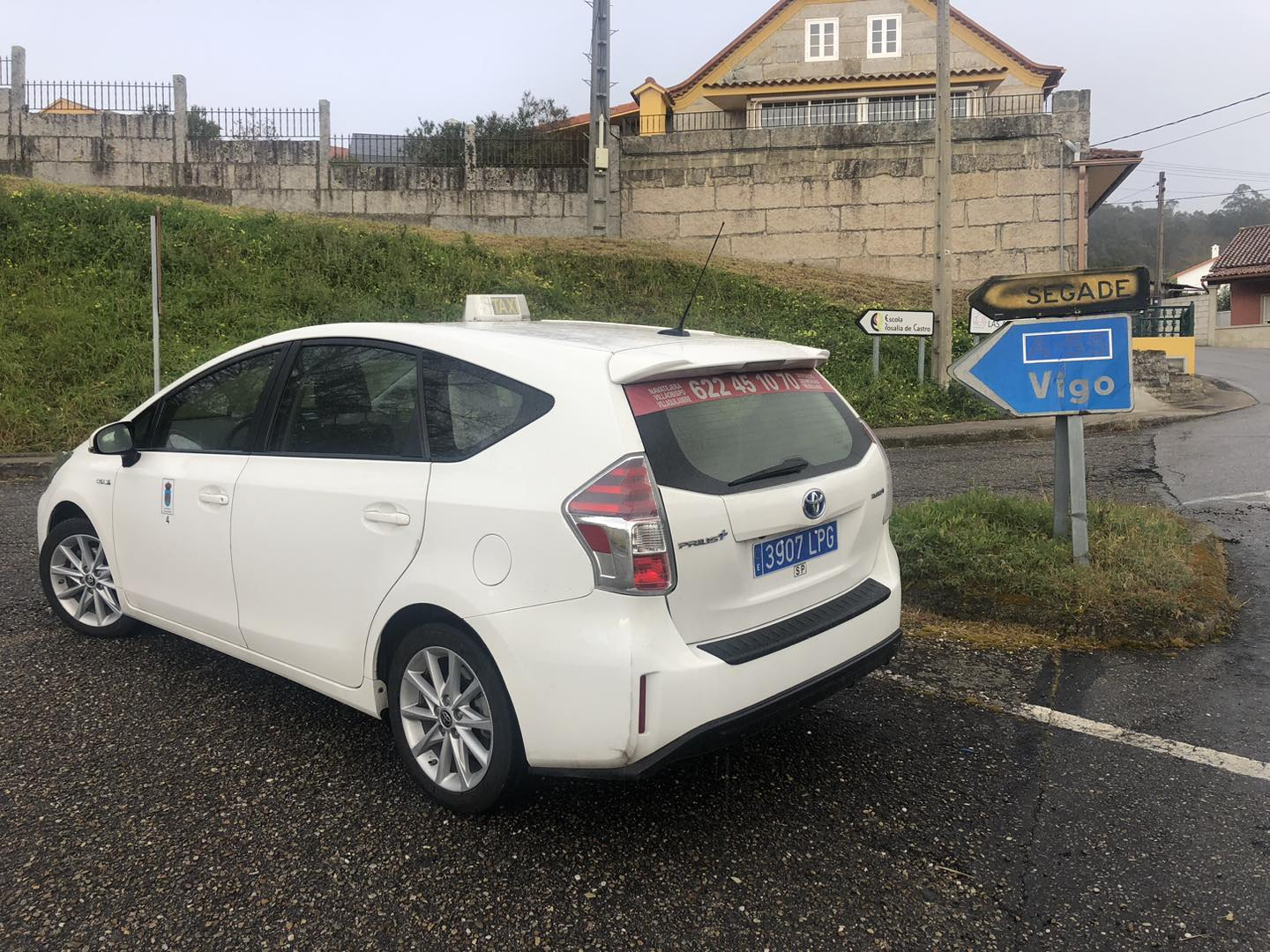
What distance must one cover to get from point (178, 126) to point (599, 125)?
872 cm

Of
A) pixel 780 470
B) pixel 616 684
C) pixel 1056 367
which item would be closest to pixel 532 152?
pixel 1056 367

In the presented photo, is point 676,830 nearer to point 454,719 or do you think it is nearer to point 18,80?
point 454,719

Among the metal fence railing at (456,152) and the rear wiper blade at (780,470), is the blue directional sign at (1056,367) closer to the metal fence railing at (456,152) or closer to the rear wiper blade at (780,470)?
the rear wiper blade at (780,470)

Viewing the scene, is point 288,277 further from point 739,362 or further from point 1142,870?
point 1142,870

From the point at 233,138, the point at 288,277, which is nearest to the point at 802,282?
the point at 288,277

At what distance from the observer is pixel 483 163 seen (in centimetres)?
2062

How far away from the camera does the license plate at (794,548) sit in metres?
2.86

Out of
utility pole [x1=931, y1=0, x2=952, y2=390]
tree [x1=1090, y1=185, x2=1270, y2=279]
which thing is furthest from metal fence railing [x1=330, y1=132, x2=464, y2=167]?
tree [x1=1090, y1=185, x2=1270, y2=279]

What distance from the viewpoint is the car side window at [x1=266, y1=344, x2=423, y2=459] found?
319 centimetres

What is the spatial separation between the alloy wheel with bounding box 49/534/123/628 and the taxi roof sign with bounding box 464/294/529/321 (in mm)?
2176

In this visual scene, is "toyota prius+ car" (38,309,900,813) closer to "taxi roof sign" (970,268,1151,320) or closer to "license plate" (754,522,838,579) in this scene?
"license plate" (754,522,838,579)

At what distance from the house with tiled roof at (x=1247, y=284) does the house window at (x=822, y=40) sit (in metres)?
21.6

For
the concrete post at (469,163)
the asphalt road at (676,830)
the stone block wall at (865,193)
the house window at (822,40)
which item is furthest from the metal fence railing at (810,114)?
the asphalt road at (676,830)

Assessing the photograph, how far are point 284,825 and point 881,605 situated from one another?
2.05 meters
